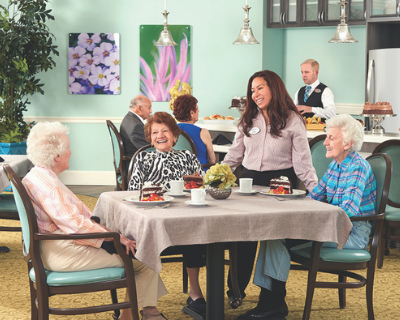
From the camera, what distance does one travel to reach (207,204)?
2.96m

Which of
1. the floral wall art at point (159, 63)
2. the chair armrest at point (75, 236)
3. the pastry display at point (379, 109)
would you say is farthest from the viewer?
the floral wall art at point (159, 63)

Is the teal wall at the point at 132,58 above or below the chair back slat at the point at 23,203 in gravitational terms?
above

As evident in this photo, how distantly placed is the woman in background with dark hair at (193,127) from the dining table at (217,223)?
5.54 feet

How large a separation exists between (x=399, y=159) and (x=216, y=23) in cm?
439

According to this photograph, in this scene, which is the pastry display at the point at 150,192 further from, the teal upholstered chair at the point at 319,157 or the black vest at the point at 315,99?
the black vest at the point at 315,99

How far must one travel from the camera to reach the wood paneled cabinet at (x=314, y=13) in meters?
7.29

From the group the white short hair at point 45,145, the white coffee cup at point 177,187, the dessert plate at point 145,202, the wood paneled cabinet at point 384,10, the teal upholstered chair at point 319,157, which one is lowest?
the dessert plate at point 145,202

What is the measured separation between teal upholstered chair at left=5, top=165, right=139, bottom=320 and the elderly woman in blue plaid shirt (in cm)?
83

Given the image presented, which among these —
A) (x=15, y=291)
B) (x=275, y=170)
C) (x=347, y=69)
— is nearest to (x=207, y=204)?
(x=275, y=170)

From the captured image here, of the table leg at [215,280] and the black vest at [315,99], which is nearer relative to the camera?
the table leg at [215,280]

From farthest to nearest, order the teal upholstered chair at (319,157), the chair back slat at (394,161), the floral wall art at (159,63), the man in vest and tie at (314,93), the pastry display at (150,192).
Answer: the floral wall art at (159,63) → the man in vest and tie at (314,93) → the chair back slat at (394,161) → the teal upholstered chair at (319,157) → the pastry display at (150,192)

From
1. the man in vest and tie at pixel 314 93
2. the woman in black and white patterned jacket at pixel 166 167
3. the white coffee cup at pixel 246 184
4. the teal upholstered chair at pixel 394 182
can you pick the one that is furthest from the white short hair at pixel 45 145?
the man in vest and tie at pixel 314 93

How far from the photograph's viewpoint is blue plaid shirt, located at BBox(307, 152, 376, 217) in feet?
10.2

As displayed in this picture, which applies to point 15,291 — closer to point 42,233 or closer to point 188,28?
point 42,233
